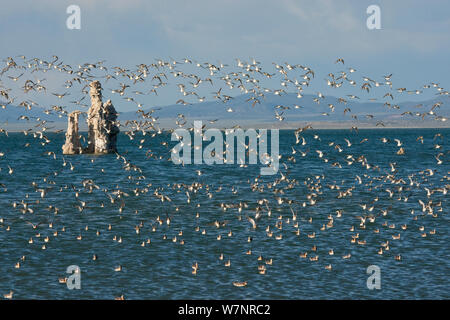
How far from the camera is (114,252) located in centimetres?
4850

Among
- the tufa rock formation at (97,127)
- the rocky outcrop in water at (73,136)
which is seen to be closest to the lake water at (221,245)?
the rocky outcrop in water at (73,136)

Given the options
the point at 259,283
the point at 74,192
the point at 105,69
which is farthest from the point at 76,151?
the point at 259,283

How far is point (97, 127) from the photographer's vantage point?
485 feet

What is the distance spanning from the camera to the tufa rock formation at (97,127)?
143125 millimetres

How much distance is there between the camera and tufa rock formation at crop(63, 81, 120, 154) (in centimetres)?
14312

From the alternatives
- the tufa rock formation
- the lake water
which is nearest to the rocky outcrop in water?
Result: the tufa rock formation

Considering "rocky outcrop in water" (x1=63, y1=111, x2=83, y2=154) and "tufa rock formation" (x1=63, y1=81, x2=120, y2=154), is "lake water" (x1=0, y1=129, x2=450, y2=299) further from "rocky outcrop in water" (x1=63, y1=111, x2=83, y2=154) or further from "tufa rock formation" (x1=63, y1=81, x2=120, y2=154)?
"tufa rock formation" (x1=63, y1=81, x2=120, y2=154)
